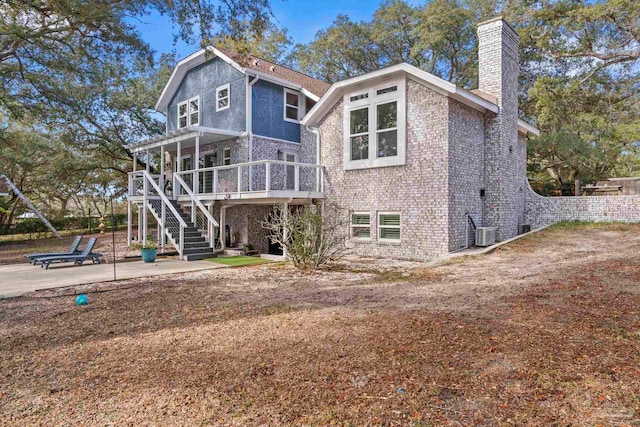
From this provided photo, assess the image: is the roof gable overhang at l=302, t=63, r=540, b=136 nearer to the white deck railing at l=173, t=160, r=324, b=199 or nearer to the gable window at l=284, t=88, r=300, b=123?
the white deck railing at l=173, t=160, r=324, b=199

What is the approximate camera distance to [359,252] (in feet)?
43.1

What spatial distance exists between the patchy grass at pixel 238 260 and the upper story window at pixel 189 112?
797 cm

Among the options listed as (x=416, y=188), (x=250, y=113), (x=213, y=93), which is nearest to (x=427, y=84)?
(x=416, y=188)

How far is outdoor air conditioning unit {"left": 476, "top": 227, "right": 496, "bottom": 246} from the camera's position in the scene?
11.9 m

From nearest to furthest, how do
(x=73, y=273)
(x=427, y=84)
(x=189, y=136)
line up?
(x=73, y=273), (x=427, y=84), (x=189, y=136)

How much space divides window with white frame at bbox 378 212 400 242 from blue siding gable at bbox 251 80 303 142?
637cm

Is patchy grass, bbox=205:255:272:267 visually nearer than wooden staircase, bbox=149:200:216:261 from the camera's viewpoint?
Yes

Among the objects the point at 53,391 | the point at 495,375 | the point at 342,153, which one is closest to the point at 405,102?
the point at 342,153

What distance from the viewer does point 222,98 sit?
1688 cm

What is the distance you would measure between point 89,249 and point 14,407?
9.79 meters

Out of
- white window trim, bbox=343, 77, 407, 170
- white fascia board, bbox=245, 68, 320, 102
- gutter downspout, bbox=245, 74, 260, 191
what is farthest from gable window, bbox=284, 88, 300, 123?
white window trim, bbox=343, 77, 407, 170

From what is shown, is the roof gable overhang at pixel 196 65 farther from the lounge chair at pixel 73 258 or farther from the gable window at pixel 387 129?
the lounge chair at pixel 73 258

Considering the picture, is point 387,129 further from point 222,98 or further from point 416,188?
point 222,98

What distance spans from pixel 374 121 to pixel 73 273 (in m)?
9.78
